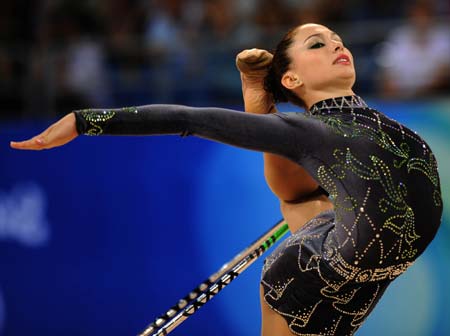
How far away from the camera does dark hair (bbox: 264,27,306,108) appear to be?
2.55 m

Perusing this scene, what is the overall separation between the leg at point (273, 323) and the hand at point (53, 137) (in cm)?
81

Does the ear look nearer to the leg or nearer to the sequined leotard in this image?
the sequined leotard

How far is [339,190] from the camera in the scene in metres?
2.21

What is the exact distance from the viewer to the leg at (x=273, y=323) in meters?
2.39

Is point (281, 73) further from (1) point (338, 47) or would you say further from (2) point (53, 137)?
(2) point (53, 137)

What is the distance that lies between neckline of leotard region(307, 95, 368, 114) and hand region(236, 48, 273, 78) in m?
0.33

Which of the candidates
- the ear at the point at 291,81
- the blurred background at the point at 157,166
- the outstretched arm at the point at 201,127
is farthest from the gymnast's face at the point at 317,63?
the blurred background at the point at 157,166

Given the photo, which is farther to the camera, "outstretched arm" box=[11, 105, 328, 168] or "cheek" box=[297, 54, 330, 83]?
"cheek" box=[297, 54, 330, 83]

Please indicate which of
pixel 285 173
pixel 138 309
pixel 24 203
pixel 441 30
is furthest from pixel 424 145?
pixel 24 203

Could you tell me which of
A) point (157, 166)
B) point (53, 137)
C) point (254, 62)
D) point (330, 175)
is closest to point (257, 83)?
point (254, 62)

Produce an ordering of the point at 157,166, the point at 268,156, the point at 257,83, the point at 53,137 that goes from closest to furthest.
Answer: the point at 53,137, the point at 268,156, the point at 257,83, the point at 157,166

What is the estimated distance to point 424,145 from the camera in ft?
7.68

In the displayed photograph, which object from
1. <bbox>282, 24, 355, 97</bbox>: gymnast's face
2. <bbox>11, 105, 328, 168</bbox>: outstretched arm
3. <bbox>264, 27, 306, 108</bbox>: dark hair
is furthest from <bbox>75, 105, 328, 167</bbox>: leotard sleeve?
<bbox>264, 27, 306, 108</bbox>: dark hair

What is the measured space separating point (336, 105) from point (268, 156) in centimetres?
32
